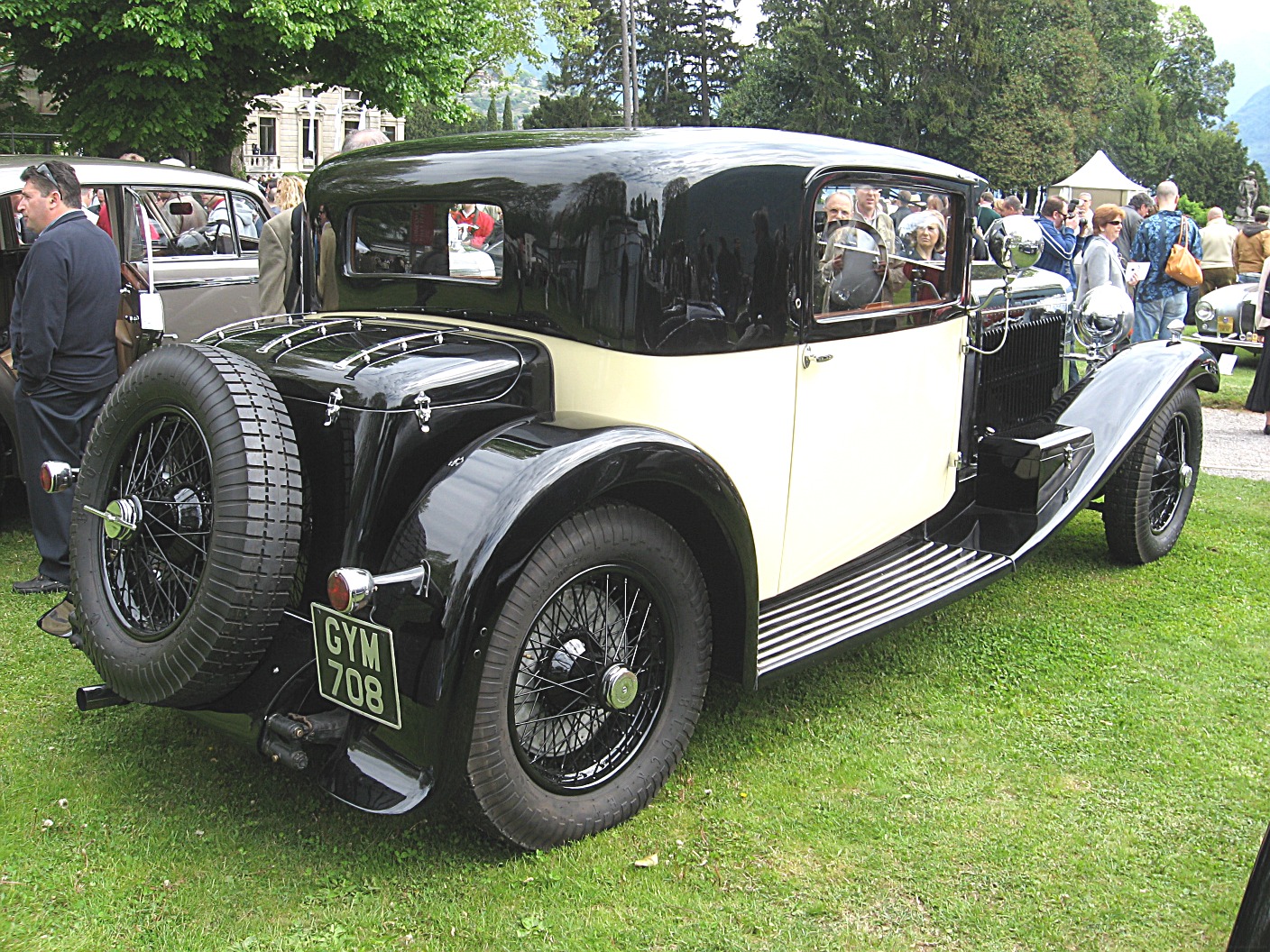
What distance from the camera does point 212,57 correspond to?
1437 centimetres

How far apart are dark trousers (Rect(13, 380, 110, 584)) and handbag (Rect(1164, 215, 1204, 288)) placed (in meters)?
9.12

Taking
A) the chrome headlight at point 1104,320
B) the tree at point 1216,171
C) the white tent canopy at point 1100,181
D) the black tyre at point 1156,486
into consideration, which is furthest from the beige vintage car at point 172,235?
the tree at point 1216,171

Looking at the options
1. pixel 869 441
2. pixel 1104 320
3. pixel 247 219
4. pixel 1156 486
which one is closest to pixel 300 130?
pixel 247 219

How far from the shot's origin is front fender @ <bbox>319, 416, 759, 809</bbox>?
2.47 meters

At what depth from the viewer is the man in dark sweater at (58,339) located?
4434 millimetres

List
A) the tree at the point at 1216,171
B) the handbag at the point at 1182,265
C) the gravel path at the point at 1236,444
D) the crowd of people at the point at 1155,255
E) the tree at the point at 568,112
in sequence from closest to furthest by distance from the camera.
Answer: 1. the gravel path at the point at 1236,444
2. the crowd of people at the point at 1155,255
3. the handbag at the point at 1182,265
4. the tree at the point at 1216,171
5. the tree at the point at 568,112

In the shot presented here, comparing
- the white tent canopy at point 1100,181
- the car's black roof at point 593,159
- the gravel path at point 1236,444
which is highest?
the white tent canopy at point 1100,181

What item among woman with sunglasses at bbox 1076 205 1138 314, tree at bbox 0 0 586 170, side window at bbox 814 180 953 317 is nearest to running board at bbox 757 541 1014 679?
side window at bbox 814 180 953 317

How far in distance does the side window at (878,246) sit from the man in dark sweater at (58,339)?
10.3 ft

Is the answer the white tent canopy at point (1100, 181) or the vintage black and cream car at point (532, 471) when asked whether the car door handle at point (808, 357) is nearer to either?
the vintage black and cream car at point (532, 471)

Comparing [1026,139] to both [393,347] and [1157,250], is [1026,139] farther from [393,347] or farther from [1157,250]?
[393,347]

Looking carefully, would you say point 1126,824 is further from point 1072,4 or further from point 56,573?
point 1072,4

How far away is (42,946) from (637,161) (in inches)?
97.1

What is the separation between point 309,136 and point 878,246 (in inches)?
2952
